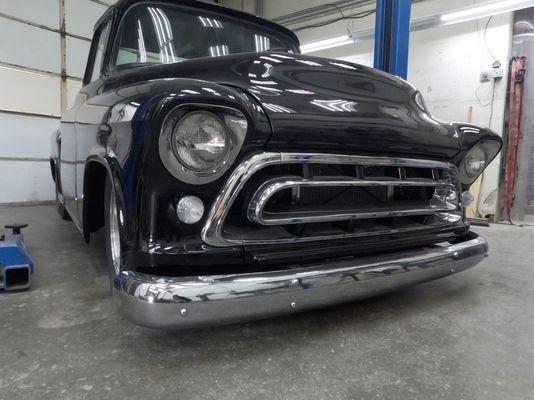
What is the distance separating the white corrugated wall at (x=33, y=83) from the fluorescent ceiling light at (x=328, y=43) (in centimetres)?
372

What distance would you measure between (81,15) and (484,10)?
19.3 ft

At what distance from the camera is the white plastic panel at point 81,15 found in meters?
5.74

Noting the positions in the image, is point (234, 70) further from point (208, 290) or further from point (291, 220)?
point (208, 290)

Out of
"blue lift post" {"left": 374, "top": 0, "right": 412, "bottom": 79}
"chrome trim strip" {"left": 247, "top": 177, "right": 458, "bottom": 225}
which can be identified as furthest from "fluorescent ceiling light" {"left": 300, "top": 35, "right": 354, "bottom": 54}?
"chrome trim strip" {"left": 247, "top": 177, "right": 458, "bottom": 225}

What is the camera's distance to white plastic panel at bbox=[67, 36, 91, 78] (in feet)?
19.1

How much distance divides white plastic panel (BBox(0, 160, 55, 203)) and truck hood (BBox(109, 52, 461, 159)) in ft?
15.3

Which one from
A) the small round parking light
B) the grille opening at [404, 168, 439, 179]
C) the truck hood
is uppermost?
the truck hood

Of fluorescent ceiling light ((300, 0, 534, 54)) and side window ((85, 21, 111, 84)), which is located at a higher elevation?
fluorescent ceiling light ((300, 0, 534, 54))

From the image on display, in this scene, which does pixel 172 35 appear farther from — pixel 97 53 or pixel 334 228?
pixel 334 228

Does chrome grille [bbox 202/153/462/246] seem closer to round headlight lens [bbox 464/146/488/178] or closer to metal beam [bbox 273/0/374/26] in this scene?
round headlight lens [bbox 464/146/488/178]

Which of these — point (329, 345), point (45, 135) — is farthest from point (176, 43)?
point (45, 135)

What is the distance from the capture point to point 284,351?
1.33 metres

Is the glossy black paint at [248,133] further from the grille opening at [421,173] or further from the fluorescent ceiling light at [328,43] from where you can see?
the fluorescent ceiling light at [328,43]

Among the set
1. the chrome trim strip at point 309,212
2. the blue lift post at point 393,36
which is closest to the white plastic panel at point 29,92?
the blue lift post at point 393,36
